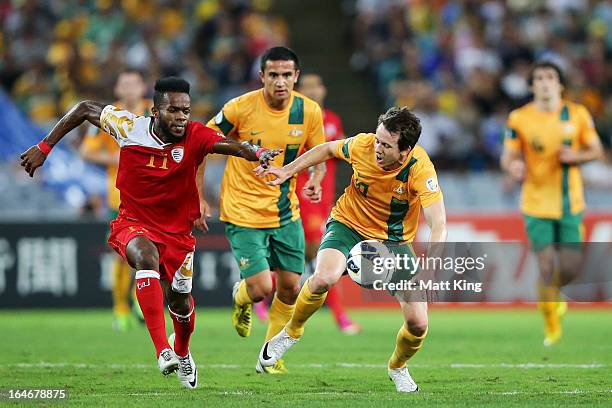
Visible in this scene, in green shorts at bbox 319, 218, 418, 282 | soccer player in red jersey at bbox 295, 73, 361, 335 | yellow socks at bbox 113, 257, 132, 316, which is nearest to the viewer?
green shorts at bbox 319, 218, 418, 282

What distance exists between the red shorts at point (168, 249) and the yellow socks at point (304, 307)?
0.86 meters

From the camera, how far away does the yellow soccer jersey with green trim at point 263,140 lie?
9.57 meters

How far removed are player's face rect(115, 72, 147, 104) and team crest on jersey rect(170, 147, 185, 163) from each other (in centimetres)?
528

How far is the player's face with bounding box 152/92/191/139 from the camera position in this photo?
789cm

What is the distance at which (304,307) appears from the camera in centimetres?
854

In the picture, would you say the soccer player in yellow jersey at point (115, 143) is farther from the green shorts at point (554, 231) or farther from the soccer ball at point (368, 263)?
the soccer ball at point (368, 263)

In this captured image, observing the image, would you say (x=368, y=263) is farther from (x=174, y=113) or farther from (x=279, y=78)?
(x=279, y=78)

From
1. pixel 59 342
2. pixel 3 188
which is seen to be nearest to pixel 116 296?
pixel 59 342

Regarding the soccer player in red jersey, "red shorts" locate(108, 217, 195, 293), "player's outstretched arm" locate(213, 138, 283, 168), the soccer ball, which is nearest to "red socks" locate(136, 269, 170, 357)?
"red shorts" locate(108, 217, 195, 293)

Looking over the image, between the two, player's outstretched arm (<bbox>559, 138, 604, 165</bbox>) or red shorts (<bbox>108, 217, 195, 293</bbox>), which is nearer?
red shorts (<bbox>108, 217, 195, 293</bbox>)

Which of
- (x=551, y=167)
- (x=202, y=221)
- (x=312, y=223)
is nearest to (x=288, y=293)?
(x=202, y=221)

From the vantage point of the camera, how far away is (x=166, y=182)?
26.7 feet

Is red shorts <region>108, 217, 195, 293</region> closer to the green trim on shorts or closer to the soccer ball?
the soccer ball

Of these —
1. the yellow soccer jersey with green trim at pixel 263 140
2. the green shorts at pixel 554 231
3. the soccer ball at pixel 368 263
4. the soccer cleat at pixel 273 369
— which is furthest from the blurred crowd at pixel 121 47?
the soccer ball at pixel 368 263
